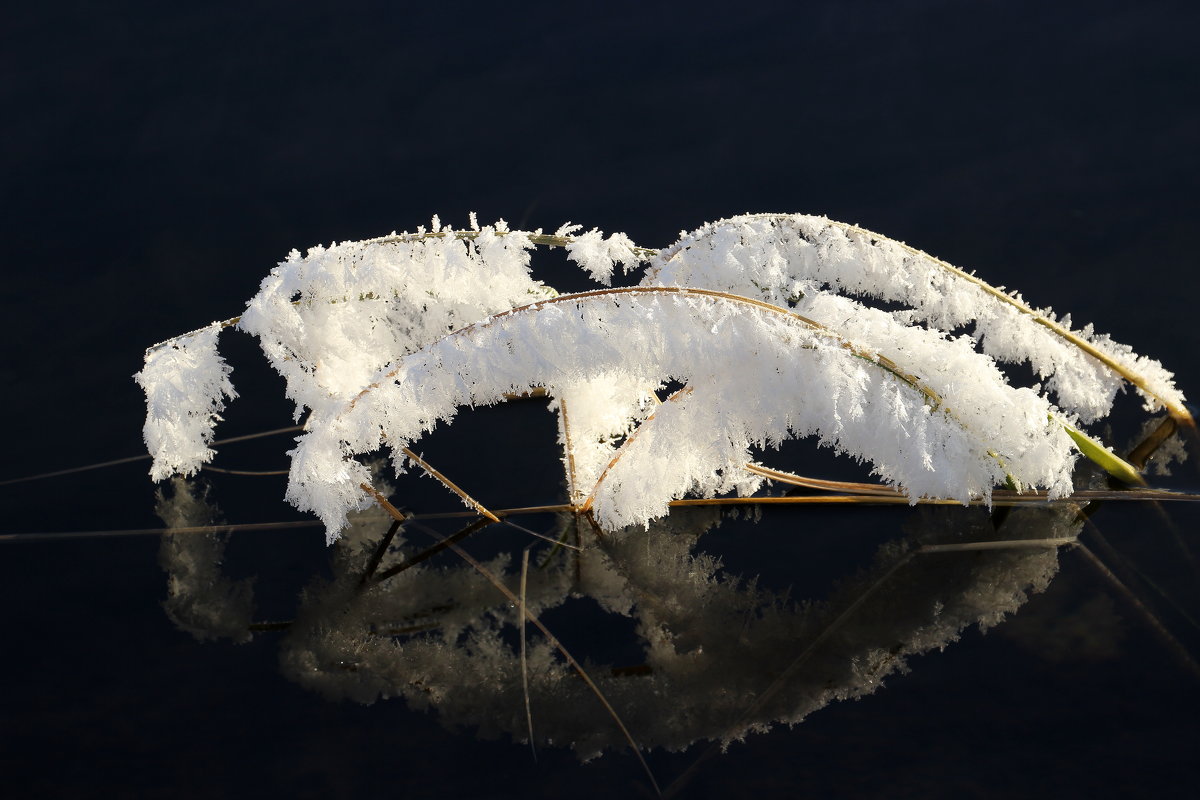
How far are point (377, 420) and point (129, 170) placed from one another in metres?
1.57

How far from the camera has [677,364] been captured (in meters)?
1.50

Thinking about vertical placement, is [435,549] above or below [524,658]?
above

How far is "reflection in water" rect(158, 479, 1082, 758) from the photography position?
151 centimetres

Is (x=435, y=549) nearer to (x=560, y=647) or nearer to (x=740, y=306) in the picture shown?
(x=560, y=647)

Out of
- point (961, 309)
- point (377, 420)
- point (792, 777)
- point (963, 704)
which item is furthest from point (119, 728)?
point (961, 309)

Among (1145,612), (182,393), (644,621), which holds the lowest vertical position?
(1145,612)

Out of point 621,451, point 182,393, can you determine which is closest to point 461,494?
point 621,451

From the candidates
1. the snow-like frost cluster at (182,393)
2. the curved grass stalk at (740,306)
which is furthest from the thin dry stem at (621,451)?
the snow-like frost cluster at (182,393)

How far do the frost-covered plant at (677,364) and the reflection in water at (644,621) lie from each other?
81 millimetres

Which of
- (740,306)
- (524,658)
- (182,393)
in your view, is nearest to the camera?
(740,306)

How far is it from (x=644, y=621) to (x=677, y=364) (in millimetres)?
350

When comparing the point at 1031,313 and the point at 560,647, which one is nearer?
the point at 560,647

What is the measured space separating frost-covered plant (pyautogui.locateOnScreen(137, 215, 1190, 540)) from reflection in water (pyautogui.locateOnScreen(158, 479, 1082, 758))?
8 cm

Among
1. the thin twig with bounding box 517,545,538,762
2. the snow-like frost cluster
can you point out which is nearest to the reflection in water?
the thin twig with bounding box 517,545,538,762
